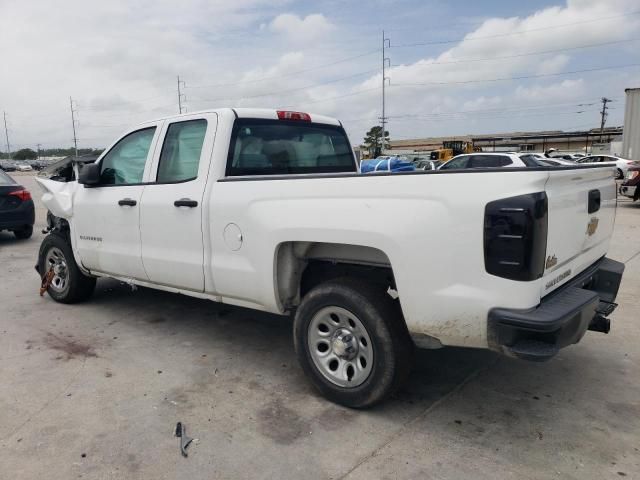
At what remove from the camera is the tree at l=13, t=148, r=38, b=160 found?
138125 mm

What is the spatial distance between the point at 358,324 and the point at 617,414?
1.70 m

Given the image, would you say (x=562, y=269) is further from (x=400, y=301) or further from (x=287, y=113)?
(x=287, y=113)

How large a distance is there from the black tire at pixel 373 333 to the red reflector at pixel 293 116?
179cm

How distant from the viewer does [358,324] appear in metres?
3.18

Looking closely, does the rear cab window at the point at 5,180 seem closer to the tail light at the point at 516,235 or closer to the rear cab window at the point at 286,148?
the rear cab window at the point at 286,148

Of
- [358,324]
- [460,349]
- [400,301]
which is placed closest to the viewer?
[400,301]

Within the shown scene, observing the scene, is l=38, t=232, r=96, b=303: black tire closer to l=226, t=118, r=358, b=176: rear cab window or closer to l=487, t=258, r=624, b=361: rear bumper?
l=226, t=118, r=358, b=176: rear cab window

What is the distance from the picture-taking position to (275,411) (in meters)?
3.33

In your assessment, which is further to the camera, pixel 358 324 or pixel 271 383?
pixel 271 383

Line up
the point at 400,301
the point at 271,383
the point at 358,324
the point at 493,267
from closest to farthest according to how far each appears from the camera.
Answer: the point at 493,267 → the point at 400,301 → the point at 358,324 → the point at 271,383

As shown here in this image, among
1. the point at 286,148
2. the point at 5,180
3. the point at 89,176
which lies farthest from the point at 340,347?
the point at 5,180

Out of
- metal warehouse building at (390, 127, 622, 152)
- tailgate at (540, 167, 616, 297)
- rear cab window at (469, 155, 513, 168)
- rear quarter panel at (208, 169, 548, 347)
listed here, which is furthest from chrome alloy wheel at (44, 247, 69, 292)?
metal warehouse building at (390, 127, 622, 152)

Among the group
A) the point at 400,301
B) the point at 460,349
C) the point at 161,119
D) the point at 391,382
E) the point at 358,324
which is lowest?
the point at 460,349

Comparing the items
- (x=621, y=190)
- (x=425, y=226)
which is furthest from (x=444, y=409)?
(x=621, y=190)
